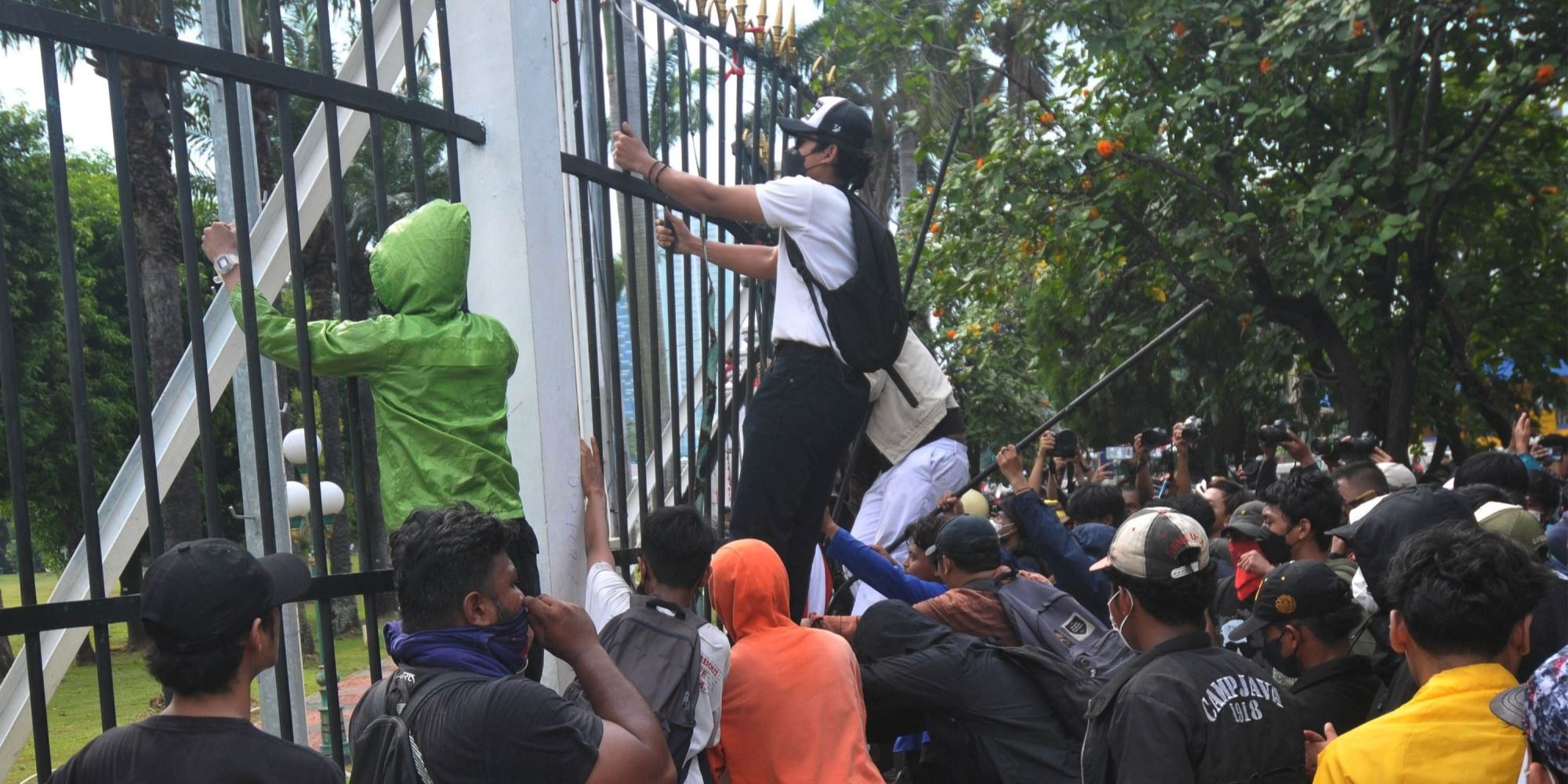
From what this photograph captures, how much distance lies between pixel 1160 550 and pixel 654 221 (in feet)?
6.68

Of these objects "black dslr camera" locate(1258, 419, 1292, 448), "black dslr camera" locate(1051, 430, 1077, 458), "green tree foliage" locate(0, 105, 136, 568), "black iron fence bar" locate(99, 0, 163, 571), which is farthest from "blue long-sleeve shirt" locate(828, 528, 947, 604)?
"green tree foliage" locate(0, 105, 136, 568)

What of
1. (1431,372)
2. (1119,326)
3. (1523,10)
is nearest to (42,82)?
(1523,10)

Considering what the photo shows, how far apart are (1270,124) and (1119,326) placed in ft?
9.30

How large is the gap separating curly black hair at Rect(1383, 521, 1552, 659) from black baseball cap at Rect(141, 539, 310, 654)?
2.14 meters

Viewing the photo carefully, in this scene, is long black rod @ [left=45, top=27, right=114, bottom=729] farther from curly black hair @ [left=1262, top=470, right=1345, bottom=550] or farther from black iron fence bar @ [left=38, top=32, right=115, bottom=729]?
curly black hair @ [left=1262, top=470, right=1345, bottom=550]

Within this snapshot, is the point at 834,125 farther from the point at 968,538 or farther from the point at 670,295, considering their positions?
the point at 968,538

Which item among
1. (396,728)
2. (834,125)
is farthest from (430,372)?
(834,125)

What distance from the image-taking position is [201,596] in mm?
2408

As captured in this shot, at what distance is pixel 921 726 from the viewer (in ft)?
15.2

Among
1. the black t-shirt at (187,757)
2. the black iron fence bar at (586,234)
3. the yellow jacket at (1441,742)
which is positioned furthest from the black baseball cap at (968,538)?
the black t-shirt at (187,757)

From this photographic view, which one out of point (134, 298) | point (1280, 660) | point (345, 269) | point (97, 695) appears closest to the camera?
point (134, 298)

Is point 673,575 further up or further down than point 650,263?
further down

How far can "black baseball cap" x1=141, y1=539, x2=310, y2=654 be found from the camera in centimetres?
239

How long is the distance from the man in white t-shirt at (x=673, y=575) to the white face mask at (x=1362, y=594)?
6.21ft
